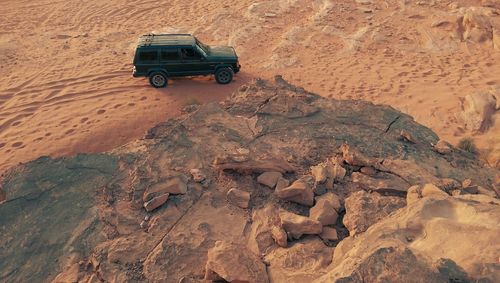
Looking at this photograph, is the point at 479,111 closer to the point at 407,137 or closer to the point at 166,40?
the point at 407,137

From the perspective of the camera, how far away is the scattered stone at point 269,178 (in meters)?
6.50

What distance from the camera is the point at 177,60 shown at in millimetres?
11672

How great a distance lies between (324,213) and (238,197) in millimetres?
1443

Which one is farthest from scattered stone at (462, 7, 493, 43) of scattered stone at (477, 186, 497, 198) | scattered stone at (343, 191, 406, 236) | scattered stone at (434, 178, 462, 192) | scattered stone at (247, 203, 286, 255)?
scattered stone at (247, 203, 286, 255)

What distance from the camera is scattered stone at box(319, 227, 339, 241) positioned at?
5.46 meters

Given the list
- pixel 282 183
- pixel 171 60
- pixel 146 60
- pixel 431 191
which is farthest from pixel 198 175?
pixel 146 60

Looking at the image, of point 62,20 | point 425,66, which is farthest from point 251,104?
point 62,20

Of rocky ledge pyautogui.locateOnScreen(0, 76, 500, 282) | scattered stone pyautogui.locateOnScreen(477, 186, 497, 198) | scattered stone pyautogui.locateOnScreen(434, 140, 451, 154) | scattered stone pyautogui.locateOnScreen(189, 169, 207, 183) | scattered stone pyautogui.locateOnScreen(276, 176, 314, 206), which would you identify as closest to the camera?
rocky ledge pyautogui.locateOnScreen(0, 76, 500, 282)

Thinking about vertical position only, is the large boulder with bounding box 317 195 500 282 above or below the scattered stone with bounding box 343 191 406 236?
above

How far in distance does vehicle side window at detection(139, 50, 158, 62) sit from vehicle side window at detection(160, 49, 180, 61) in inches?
7.9

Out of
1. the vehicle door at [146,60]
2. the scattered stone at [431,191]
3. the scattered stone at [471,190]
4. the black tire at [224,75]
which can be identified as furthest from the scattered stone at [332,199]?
the vehicle door at [146,60]

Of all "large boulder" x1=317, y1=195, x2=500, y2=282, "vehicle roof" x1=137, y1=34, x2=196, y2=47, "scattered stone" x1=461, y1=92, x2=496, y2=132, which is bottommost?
"scattered stone" x1=461, y1=92, x2=496, y2=132

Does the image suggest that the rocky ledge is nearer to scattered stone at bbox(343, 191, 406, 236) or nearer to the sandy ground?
scattered stone at bbox(343, 191, 406, 236)

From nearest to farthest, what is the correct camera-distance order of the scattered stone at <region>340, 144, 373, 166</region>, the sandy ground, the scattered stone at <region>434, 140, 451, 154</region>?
the scattered stone at <region>340, 144, 373, 166</region>, the scattered stone at <region>434, 140, 451, 154</region>, the sandy ground
